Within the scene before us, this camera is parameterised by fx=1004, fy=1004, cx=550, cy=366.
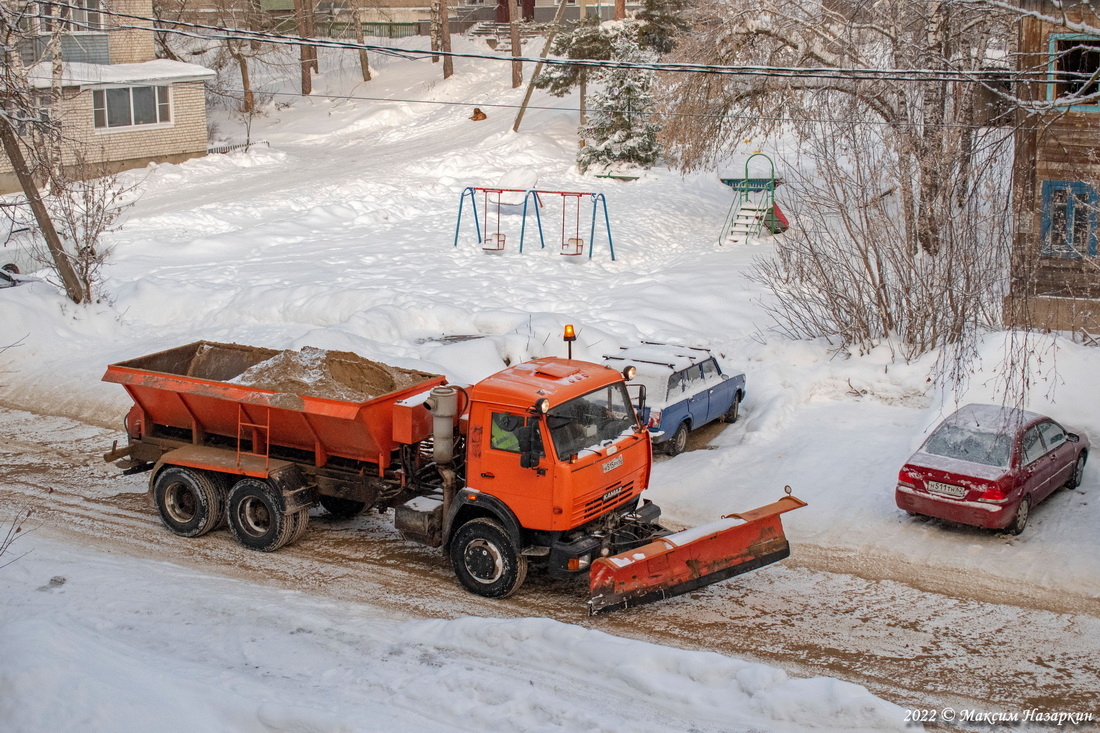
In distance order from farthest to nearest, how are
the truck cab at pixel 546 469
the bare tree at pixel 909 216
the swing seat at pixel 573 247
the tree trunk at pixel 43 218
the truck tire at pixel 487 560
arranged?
1. the swing seat at pixel 573 247
2. the tree trunk at pixel 43 218
3. the bare tree at pixel 909 216
4. the truck tire at pixel 487 560
5. the truck cab at pixel 546 469

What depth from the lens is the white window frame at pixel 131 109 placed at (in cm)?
3431

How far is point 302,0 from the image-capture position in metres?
47.9

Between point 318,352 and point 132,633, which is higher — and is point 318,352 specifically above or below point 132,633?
above

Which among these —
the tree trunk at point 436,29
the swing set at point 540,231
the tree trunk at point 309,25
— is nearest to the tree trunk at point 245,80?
the tree trunk at point 309,25

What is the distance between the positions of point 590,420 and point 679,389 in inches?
209

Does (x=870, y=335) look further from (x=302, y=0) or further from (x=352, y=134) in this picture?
(x=302, y=0)

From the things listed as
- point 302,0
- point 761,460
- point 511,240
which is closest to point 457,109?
point 302,0

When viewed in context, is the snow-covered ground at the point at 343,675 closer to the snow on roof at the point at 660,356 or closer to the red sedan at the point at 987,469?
the red sedan at the point at 987,469

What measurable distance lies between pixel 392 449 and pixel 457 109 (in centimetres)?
3547

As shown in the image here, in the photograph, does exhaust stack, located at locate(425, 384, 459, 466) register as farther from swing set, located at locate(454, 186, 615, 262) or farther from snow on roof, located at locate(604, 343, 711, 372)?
swing set, located at locate(454, 186, 615, 262)

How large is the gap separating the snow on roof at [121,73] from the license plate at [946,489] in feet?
97.8

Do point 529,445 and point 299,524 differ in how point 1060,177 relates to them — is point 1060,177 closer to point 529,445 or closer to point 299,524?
point 529,445

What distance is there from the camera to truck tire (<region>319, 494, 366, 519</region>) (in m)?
12.2

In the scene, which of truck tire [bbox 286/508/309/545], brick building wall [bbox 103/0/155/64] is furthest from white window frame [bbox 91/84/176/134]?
truck tire [bbox 286/508/309/545]
